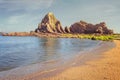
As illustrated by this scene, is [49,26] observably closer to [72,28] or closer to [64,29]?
[64,29]

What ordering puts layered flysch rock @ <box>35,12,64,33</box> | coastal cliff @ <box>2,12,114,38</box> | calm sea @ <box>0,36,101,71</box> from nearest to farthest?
1. calm sea @ <box>0,36,101,71</box>
2. coastal cliff @ <box>2,12,114,38</box>
3. layered flysch rock @ <box>35,12,64,33</box>

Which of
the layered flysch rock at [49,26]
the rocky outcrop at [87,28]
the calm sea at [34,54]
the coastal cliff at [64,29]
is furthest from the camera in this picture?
the layered flysch rock at [49,26]

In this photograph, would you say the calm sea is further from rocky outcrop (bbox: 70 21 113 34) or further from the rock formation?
the rock formation

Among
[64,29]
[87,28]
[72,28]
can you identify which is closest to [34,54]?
[64,29]

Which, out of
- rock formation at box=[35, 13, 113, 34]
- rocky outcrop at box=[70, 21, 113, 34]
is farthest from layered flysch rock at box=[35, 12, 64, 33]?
rocky outcrop at box=[70, 21, 113, 34]

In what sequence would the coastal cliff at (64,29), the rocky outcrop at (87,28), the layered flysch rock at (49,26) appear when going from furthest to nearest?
the layered flysch rock at (49,26) < the coastal cliff at (64,29) < the rocky outcrop at (87,28)

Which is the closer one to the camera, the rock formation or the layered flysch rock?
the rock formation

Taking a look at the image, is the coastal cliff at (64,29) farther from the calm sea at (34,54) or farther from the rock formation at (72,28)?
the calm sea at (34,54)

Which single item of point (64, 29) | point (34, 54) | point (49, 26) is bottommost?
point (34, 54)

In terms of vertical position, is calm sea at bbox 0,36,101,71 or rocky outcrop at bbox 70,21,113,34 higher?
rocky outcrop at bbox 70,21,113,34

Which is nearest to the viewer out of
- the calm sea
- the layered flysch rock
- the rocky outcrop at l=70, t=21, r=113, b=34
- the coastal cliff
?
the calm sea

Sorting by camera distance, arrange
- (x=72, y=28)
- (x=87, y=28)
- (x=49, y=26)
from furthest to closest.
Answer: (x=72, y=28), (x=87, y=28), (x=49, y=26)

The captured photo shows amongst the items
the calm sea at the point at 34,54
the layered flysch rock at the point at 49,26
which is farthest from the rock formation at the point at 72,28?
the calm sea at the point at 34,54

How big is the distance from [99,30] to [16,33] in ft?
239
